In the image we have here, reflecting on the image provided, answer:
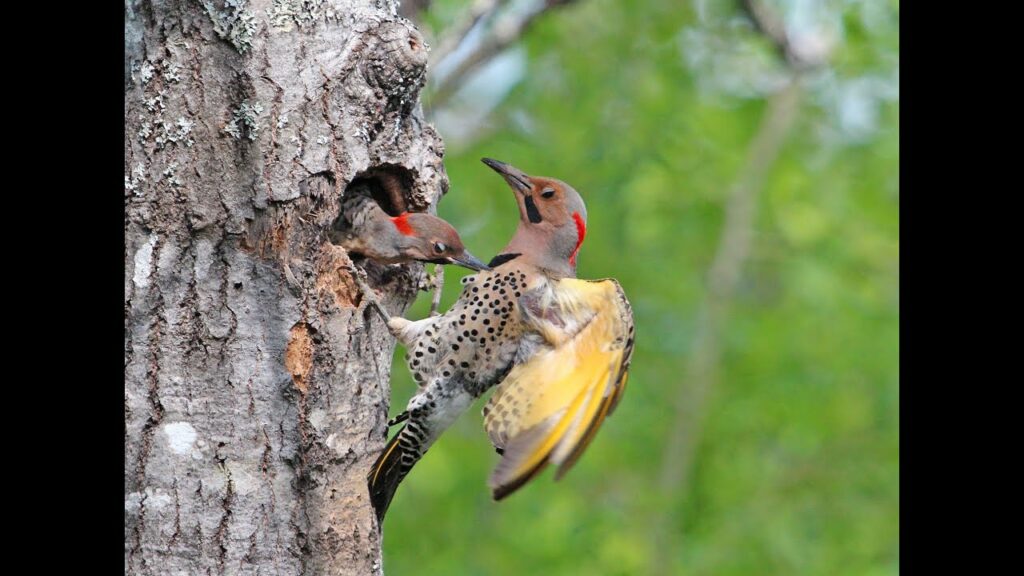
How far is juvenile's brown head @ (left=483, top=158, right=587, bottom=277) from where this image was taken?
12.1ft

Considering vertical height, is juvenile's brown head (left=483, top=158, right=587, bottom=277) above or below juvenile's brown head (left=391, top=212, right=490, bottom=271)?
above

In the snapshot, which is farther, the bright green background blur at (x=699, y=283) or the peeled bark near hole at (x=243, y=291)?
the bright green background blur at (x=699, y=283)

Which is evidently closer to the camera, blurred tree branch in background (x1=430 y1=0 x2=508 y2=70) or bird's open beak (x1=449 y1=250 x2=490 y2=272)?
bird's open beak (x1=449 y1=250 x2=490 y2=272)

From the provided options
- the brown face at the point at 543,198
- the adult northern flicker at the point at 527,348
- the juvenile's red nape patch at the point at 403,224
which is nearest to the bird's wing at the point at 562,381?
the adult northern flicker at the point at 527,348

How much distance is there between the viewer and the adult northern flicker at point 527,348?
305 centimetres

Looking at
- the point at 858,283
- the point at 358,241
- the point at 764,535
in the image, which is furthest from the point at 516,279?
the point at 858,283

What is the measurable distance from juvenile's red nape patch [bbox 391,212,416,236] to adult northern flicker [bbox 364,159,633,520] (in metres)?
0.31

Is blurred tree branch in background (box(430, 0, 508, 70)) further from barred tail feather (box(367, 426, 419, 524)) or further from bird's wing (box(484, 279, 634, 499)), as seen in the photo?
barred tail feather (box(367, 426, 419, 524))

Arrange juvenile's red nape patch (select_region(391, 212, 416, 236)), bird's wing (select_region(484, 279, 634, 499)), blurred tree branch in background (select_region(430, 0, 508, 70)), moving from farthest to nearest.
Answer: blurred tree branch in background (select_region(430, 0, 508, 70))
juvenile's red nape patch (select_region(391, 212, 416, 236))
bird's wing (select_region(484, 279, 634, 499))

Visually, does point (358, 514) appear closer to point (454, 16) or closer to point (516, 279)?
point (516, 279)

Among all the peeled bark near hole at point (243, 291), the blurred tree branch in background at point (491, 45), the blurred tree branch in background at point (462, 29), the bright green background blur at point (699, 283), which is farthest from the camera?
the bright green background blur at point (699, 283)

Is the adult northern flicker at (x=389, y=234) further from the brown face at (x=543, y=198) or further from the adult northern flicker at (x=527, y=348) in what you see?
the brown face at (x=543, y=198)

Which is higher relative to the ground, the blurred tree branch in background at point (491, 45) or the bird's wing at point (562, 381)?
the blurred tree branch in background at point (491, 45)

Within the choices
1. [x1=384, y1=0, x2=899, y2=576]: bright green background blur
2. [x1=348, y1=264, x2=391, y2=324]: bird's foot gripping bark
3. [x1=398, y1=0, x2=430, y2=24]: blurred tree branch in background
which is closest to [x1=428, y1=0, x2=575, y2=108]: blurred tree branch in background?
[x1=384, y1=0, x2=899, y2=576]: bright green background blur
